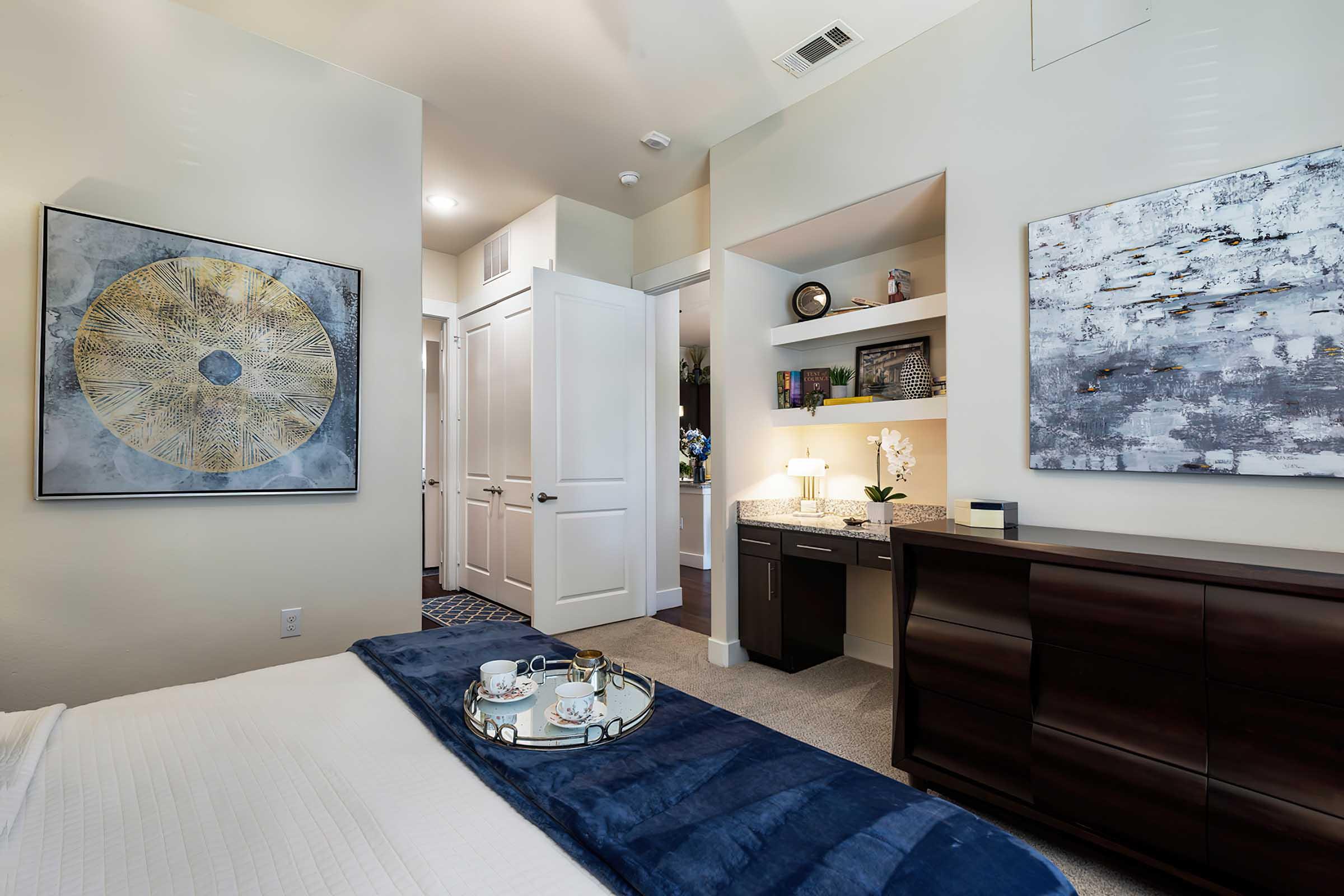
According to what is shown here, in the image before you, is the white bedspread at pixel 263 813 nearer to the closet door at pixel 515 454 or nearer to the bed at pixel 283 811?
the bed at pixel 283 811

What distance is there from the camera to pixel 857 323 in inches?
122

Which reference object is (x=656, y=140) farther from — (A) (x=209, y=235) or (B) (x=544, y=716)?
(B) (x=544, y=716)

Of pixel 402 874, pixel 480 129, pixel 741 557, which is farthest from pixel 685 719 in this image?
pixel 480 129

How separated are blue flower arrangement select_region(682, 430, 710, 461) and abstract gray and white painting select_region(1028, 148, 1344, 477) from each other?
4.39m

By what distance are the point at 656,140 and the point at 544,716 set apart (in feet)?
10.3

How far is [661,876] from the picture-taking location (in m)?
0.83

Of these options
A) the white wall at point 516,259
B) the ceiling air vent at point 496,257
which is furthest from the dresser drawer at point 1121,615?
A: the ceiling air vent at point 496,257

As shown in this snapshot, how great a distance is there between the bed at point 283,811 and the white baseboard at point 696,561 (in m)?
4.70

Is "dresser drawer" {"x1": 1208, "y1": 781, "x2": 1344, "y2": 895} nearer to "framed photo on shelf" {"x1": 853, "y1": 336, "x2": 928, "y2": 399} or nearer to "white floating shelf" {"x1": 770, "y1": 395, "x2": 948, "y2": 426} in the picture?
"white floating shelf" {"x1": 770, "y1": 395, "x2": 948, "y2": 426}

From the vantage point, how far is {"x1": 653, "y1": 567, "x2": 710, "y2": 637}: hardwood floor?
4215 millimetres

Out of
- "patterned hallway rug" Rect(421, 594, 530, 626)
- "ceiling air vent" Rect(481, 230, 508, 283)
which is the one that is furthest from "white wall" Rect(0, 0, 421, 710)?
"ceiling air vent" Rect(481, 230, 508, 283)

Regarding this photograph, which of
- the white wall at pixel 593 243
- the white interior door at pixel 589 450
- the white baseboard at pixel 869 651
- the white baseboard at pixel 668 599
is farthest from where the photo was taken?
the white baseboard at pixel 668 599

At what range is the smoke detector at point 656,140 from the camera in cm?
338

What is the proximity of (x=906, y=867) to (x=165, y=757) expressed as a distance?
1.40 m
